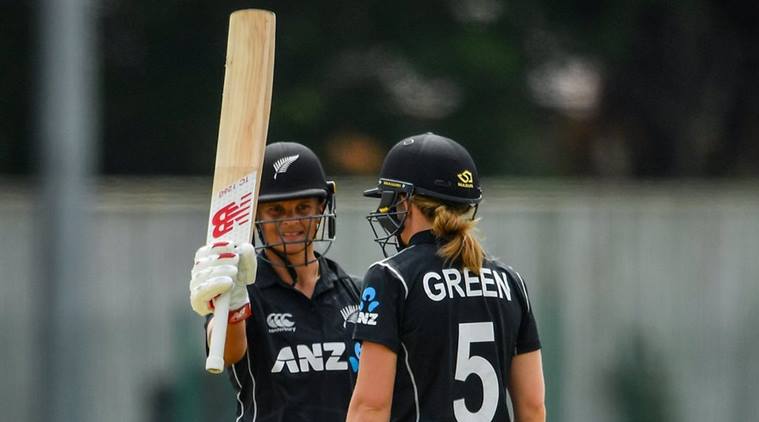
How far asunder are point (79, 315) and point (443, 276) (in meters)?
3.39

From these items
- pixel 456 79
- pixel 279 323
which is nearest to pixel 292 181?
pixel 279 323

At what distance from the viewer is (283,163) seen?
4.20 metres

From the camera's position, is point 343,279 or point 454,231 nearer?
point 454,231

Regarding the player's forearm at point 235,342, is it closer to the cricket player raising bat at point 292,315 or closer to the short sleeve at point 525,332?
the cricket player raising bat at point 292,315

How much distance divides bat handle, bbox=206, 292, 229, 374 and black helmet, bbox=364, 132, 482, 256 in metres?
0.48

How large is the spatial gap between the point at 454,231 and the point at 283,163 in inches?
33.4

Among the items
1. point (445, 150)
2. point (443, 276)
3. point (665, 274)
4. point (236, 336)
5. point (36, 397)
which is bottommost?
point (36, 397)

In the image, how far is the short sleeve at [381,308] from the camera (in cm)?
340

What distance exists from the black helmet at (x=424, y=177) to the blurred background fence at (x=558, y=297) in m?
3.32

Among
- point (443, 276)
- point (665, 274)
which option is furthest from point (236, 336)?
point (665, 274)

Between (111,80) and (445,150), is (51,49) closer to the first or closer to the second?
(445,150)

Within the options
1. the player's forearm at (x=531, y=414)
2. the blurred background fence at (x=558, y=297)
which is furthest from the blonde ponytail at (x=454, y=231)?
the blurred background fence at (x=558, y=297)

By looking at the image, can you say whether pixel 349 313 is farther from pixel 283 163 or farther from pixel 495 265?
pixel 495 265

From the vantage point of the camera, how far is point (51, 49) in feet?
21.2
